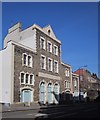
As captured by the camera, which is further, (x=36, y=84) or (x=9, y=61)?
(x=36, y=84)

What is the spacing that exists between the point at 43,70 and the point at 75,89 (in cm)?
1792

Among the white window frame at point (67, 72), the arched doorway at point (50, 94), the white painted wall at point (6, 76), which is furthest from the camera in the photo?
the white window frame at point (67, 72)

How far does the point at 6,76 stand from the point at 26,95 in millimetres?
4239

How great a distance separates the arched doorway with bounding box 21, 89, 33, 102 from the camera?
107 ft

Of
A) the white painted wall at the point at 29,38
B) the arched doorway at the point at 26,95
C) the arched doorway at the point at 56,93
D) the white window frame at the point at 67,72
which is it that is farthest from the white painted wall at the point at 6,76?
the white window frame at the point at 67,72

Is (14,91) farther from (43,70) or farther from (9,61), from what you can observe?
(43,70)

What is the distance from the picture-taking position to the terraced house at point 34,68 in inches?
1233

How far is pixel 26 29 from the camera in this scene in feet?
133

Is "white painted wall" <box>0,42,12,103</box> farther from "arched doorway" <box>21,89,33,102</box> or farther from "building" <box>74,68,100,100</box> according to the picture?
"building" <box>74,68,100,100</box>

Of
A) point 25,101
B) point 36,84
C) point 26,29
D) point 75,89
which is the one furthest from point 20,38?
point 75,89

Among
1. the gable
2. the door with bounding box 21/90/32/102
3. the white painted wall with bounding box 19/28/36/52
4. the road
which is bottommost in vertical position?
the road

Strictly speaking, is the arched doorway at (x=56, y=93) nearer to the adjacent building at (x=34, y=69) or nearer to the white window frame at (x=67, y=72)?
the adjacent building at (x=34, y=69)

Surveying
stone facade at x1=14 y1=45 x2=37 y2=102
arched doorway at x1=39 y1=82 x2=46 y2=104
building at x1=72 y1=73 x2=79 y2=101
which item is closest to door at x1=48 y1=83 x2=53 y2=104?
arched doorway at x1=39 y1=82 x2=46 y2=104

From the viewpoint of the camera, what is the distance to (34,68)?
1420 inches
